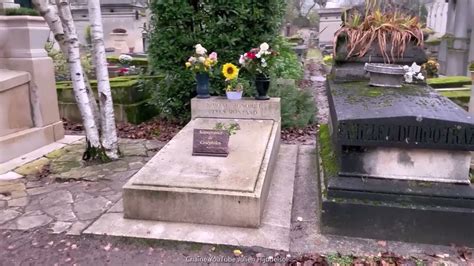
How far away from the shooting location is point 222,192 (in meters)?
3.11

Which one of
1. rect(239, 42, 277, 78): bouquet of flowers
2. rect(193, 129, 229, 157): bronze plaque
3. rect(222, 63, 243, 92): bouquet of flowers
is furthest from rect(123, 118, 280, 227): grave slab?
rect(239, 42, 277, 78): bouquet of flowers

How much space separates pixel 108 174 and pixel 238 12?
3.43 m

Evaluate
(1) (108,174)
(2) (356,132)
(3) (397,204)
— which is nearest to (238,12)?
(1) (108,174)

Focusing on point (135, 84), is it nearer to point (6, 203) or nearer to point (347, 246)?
point (6, 203)

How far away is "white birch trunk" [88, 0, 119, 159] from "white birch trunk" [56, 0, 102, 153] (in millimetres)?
123

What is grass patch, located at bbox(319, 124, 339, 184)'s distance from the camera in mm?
3439

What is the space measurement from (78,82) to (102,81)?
0.28 metres

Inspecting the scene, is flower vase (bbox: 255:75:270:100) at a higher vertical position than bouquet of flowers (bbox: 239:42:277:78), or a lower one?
lower

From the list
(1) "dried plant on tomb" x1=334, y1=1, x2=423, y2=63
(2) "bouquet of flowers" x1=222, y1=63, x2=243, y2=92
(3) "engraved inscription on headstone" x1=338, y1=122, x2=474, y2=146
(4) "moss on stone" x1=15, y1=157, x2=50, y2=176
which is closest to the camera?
(3) "engraved inscription on headstone" x1=338, y1=122, x2=474, y2=146

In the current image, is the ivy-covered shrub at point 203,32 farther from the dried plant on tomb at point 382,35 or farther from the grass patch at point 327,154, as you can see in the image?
the dried plant on tomb at point 382,35

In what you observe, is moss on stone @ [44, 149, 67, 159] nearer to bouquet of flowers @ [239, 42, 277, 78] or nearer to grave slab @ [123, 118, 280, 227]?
grave slab @ [123, 118, 280, 227]

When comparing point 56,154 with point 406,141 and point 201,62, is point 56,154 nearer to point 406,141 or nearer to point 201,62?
point 201,62

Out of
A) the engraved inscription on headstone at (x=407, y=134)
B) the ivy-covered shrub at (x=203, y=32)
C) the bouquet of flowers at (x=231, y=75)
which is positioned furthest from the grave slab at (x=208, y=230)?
the ivy-covered shrub at (x=203, y=32)

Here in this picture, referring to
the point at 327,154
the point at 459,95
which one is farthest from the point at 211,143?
the point at 459,95
